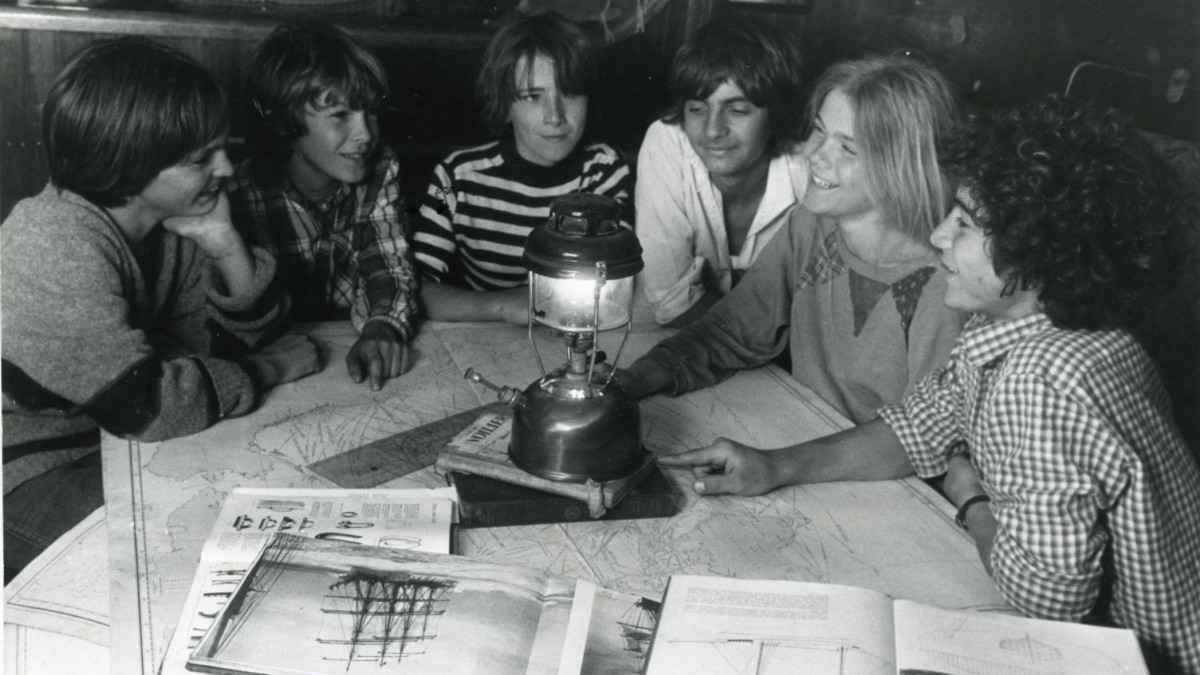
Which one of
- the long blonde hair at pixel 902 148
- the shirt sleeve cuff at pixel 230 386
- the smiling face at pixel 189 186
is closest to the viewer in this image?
the shirt sleeve cuff at pixel 230 386

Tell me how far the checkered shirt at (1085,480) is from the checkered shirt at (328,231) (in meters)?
1.44

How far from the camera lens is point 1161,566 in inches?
55.9


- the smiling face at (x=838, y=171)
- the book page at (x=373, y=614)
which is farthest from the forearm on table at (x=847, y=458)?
the smiling face at (x=838, y=171)

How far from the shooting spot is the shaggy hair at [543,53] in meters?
2.62

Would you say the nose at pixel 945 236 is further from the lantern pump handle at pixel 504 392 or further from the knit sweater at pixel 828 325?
the lantern pump handle at pixel 504 392

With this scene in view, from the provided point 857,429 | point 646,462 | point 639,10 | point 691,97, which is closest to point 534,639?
point 646,462

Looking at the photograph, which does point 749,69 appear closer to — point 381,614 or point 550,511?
point 550,511

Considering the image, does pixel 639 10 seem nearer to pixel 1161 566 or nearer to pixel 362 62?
pixel 362 62

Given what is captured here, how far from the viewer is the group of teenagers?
1431mm

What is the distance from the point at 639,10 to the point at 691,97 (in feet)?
2.88

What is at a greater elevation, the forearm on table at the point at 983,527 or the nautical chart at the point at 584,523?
the forearm on table at the point at 983,527

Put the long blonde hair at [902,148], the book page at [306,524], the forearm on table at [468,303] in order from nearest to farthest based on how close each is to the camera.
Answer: the book page at [306,524] < the long blonde hair at [902,148] < the forearm on table at [468,303]

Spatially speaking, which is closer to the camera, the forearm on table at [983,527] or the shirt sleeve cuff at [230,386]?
the forearm on table at [983,527]

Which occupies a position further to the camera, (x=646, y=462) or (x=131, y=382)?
(x=131, y=382)
